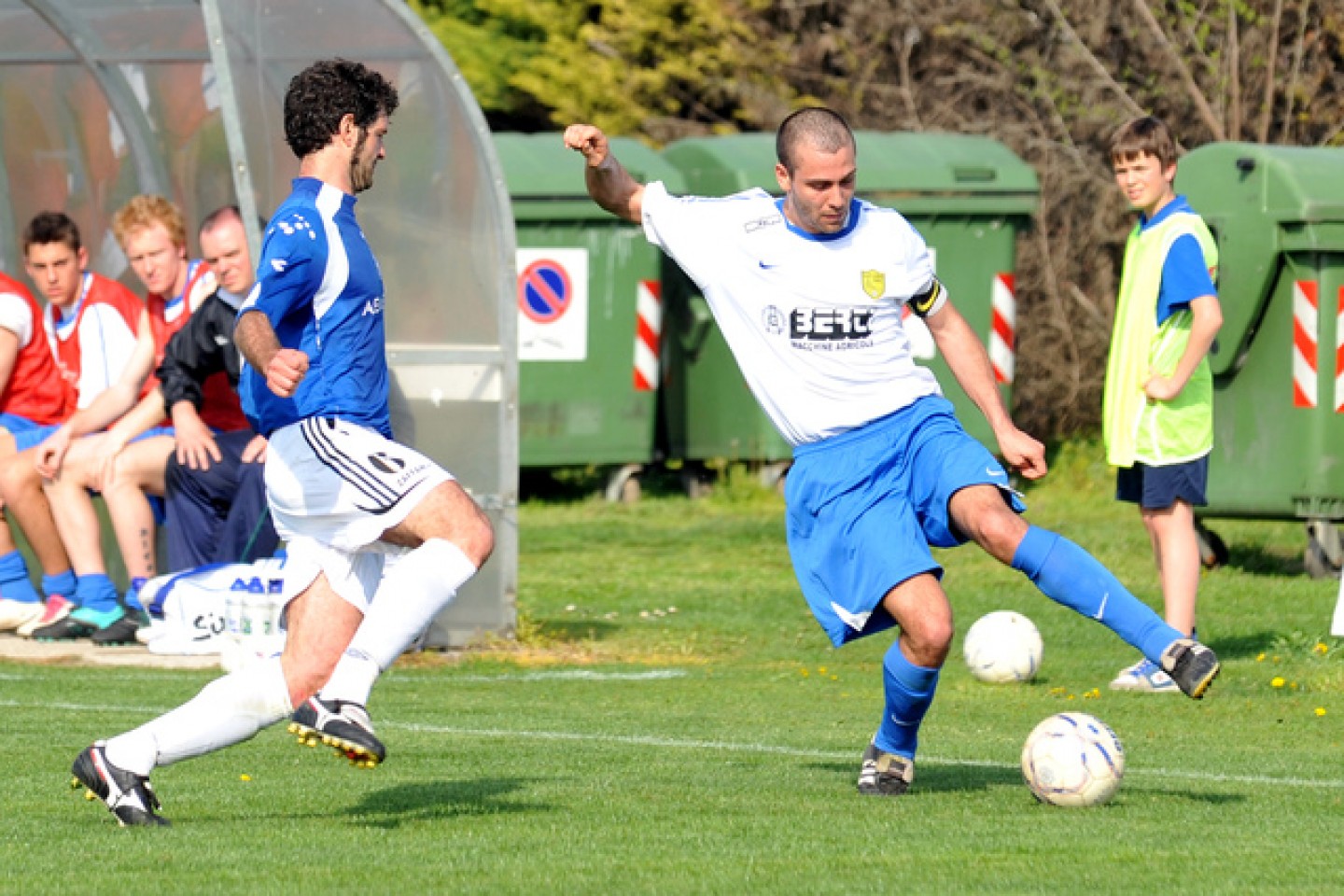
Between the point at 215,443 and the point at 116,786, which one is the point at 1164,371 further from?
the point at 116,786

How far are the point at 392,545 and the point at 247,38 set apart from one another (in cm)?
553

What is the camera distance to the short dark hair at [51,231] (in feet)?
42.2

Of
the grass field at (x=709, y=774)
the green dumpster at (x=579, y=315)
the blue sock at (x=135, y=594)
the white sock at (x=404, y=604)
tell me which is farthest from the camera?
the green dumpster at (x=579, y=315)

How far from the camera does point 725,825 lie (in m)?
→ 6.72

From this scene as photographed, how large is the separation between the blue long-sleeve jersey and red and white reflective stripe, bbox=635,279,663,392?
11.7 meters

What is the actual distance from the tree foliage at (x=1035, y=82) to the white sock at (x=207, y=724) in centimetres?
1455

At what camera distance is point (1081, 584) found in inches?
277

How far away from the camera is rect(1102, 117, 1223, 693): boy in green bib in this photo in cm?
1032

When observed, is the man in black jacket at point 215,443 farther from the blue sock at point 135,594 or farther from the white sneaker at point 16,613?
the white sneaker at point 16,613

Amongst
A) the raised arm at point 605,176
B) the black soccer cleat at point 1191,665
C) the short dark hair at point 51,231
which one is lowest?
the black soccer cleat at point 1191,665

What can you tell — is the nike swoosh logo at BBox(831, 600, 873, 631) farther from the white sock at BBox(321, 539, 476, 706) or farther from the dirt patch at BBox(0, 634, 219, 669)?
the dirt patch at BBox(0, 634, 219, 669)

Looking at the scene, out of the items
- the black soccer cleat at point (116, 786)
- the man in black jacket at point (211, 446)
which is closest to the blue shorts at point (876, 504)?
the black soccer cleat at point (116, 786)

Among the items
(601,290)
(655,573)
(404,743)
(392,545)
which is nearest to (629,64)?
(601,290)

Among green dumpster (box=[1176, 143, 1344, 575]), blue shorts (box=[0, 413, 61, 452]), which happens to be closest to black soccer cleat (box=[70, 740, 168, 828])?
blue shorts (box=[0, 413, 61, 452])
